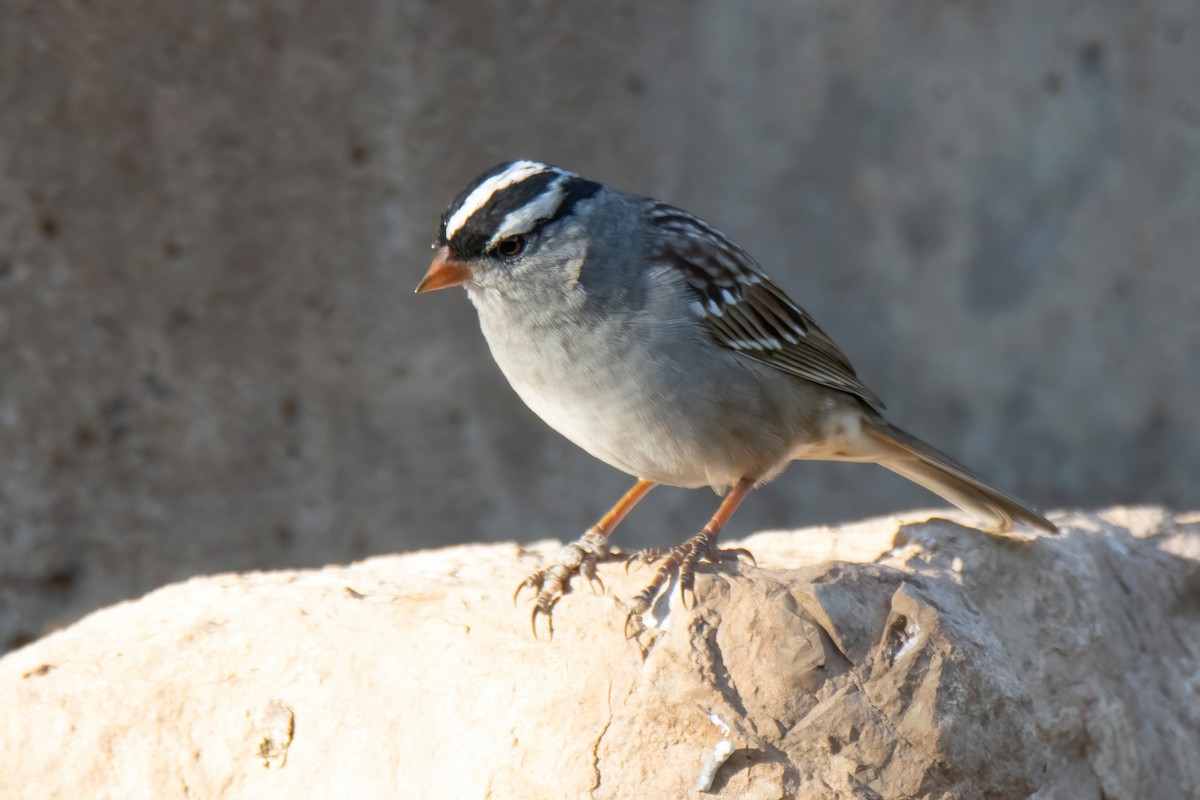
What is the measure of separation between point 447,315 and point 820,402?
341 centimetres

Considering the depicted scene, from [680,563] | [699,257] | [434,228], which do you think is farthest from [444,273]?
[434,228]

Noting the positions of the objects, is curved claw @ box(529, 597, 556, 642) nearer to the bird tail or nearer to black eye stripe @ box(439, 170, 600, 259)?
black eye stripe @ box(439, 170, 600, 259)

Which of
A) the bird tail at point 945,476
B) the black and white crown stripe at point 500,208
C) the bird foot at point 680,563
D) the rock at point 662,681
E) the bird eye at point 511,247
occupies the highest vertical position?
the black and white crown stripe at point 500,208

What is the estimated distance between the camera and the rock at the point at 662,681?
312 cm

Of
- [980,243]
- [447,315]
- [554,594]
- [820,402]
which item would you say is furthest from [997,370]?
[554,594]

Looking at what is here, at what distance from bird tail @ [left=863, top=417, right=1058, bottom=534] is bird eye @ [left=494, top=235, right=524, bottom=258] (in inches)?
54.0

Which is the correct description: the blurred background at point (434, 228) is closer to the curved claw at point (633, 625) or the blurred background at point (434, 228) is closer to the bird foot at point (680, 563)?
the bird foot at point (680, 563)

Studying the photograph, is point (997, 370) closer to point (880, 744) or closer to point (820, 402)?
point (820, 402)

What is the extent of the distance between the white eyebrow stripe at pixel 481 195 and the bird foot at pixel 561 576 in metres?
0.99

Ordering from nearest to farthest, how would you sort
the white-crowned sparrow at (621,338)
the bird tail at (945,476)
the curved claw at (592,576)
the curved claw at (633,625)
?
the curved claw at (633,625) < the curved claw at (592,576) < the white-crowned sparrow at (621,338) < the bird tail at (945,476)

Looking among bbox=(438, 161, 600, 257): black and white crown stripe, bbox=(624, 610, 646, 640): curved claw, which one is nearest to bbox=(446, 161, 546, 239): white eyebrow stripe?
bbox=(438, 161, 600, 257): black and white crown stripe

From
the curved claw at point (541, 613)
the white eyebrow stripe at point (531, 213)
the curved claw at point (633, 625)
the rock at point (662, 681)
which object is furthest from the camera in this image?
the white eyebrow stripe at point (531, 213)

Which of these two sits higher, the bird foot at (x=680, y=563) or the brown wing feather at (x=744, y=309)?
the brown wing feather at (x=744, y=309)

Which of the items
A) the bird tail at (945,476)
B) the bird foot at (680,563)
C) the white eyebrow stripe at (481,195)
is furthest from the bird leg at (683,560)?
the white eyebrow stripe at (481,195)
